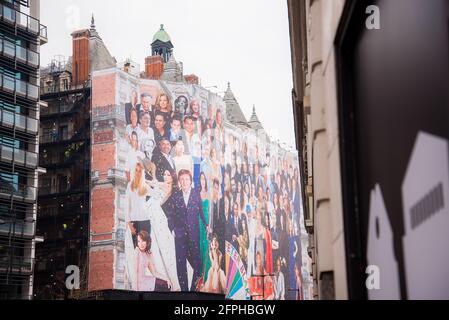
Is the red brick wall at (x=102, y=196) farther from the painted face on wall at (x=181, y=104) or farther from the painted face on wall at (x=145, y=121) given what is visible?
the painted face on wall at (x=181, y=104)

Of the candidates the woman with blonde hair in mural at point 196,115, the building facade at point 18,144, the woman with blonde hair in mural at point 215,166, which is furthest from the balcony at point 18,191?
the woman with blonde hair in mural at point 215,166

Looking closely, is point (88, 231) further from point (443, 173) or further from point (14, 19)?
point (443, 173)

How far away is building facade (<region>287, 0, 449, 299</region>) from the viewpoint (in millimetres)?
4047

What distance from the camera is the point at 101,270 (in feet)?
216

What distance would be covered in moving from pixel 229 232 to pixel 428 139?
7778 centimetres

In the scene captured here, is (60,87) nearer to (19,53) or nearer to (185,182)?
(19,53)

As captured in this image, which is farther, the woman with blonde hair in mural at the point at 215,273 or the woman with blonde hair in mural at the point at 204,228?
the woman with blonde hair in mural at the point at 215,273

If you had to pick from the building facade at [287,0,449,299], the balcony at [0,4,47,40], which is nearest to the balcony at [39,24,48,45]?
the balcony at [0,4,47,40]

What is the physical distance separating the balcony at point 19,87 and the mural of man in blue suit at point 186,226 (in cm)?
1932

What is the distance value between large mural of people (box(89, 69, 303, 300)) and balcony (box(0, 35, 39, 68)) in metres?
11.3

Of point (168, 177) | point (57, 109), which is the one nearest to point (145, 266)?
point (168, 177)

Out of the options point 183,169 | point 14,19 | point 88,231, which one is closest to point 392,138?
point 14,19

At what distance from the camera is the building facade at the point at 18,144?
5328 cm

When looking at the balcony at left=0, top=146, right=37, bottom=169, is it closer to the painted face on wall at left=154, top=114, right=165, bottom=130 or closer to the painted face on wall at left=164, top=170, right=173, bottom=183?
the painted face on wall at left=154, top=114, right=165, bottom=130
